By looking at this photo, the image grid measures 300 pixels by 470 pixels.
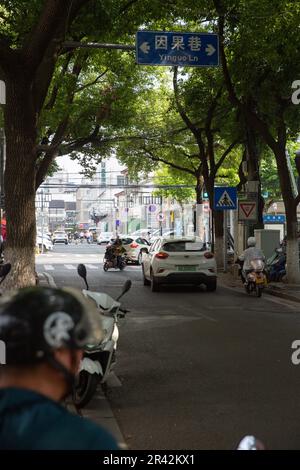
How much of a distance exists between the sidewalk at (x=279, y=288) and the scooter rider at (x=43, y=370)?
14108mm

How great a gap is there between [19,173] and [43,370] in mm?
9365

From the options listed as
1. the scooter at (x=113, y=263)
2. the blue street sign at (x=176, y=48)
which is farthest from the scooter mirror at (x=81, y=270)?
the scooter at (x=113, y=263)

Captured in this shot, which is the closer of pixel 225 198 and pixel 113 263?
pixel 225 198

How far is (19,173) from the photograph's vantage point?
35.2 ft

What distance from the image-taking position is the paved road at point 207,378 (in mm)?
5301

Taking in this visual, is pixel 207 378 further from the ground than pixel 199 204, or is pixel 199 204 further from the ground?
pixel 199 204

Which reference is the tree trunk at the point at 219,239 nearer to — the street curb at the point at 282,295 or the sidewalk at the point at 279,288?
the sidewalk at the point at 279,288

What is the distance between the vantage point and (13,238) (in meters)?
10.7

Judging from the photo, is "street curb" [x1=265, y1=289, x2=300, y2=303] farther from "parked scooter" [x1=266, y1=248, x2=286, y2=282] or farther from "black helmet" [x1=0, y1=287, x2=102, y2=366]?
"black helmet" [x1=0, y1=287, x2=102, y2=366]

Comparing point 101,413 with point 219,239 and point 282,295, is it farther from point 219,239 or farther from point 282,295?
point 219,239

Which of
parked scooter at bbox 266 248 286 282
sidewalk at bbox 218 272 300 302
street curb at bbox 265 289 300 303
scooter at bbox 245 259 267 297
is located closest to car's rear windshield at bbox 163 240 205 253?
sidewalk at bbox 218 272 300 302

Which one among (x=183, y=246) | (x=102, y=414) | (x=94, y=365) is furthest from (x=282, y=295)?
(x=102, y=414)

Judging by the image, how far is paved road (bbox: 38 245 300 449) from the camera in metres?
5.30

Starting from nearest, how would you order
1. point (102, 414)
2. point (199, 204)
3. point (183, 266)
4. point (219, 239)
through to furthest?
point (102, 414) → point (183, 266) → point (219, 239) → point (199, 204)
